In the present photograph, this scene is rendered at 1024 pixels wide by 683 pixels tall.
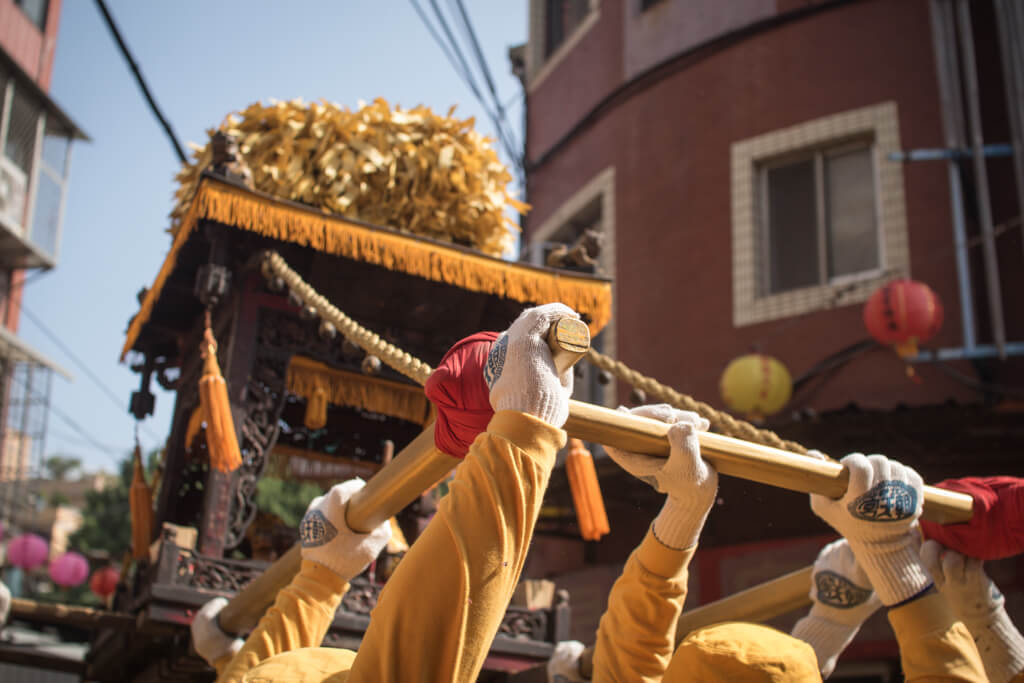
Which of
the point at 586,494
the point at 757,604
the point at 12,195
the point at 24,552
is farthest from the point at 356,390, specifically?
the point at 12,195

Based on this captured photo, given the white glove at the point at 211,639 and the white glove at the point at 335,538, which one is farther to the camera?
the white glove at the point at 211,639

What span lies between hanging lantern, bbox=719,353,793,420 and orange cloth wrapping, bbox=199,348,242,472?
6614 millimetres

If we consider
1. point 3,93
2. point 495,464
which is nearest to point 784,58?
point 495,464

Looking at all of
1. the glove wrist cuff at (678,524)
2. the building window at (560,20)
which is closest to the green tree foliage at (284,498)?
the building window at (560,20)

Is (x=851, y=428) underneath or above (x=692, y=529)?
above

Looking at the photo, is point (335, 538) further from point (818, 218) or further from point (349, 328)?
point (818, 218)

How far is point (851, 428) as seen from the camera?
10.1 metres

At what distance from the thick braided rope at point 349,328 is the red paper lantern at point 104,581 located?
4.59 m

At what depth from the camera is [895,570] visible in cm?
357

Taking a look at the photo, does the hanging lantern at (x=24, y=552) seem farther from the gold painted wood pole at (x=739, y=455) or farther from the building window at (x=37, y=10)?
the gold painted wood pole at (x=739, y=455)

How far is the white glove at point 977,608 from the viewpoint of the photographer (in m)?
3.88

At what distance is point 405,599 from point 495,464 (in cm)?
39

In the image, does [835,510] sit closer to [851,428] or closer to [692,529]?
[692,529]

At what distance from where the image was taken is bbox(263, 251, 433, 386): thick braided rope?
16.6 feet
